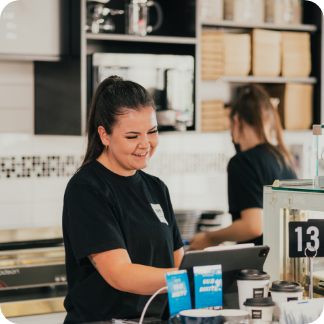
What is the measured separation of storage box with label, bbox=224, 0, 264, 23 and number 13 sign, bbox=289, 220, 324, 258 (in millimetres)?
2308

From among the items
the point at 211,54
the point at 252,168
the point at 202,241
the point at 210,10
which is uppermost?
the point at 210,10

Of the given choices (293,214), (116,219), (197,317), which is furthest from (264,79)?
(197,317)

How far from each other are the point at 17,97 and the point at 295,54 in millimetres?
1818

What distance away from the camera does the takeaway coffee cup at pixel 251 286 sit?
3.98 ft

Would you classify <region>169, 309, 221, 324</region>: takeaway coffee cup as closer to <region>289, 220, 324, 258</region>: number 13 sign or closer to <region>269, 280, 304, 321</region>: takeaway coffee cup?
<region>269, 280, 304, 321</region>: takeaway coffee cup

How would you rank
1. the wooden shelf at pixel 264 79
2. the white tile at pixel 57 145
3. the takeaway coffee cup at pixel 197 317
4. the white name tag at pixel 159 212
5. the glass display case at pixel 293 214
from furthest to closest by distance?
the wooden shelf at pixel 264 79 < the white tile at pixel 57 145 < the white name tag at pixel 159 212 < the glass display case at pixel 293 214 < the takeaway coffee cup at pixel 197 317

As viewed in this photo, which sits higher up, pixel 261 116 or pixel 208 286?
pixel 261 116

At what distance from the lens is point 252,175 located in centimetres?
242

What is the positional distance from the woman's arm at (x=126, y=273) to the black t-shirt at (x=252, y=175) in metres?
1.17

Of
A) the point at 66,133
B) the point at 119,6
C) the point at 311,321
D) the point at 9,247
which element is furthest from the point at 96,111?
the point at 119,6

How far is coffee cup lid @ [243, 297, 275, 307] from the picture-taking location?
3.79ft

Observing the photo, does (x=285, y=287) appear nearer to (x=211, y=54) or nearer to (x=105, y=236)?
(x=105, y=236)

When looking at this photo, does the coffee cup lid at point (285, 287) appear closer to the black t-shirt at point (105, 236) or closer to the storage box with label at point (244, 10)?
the black t-shirt at point (105, 236)

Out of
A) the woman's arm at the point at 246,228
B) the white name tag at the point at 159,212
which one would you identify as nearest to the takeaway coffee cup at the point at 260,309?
the white name tag at the point at 159,212
